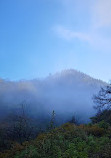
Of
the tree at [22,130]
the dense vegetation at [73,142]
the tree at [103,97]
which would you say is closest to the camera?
the dense vegetation at [73,142]

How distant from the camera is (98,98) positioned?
2094cm

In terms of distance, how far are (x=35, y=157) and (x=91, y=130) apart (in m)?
12.7

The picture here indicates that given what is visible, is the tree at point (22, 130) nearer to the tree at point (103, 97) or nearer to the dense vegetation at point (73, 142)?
the dense vegetation at point (73, 142)

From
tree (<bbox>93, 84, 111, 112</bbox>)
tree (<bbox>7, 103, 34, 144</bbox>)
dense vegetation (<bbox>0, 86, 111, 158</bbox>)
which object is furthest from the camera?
tree (<bbox>7, 103, 34, 144</bbox>)

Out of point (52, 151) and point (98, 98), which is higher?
point (98, 98)

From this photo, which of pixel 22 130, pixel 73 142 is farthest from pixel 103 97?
pixel 22 130

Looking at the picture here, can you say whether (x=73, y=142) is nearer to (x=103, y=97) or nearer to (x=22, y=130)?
(x=103, y=97)

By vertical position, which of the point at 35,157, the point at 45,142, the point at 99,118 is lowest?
the point at 35,157

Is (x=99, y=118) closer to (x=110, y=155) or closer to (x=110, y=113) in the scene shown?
(x=110, y=113)

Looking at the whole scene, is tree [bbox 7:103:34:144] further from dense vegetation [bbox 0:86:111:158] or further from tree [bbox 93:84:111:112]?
tree [bbox 93:84:111:112]

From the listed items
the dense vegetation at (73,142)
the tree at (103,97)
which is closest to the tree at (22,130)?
the dense vegetation at (73,142)

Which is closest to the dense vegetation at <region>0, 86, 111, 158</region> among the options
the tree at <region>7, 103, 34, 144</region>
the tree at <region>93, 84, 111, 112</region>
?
the tree at <region>93, 84, 111, 112</region>

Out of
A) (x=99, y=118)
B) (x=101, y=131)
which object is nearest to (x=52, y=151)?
(x=101, y=131)

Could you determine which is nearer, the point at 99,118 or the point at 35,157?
the point at 35,157
